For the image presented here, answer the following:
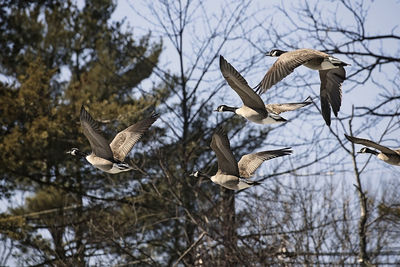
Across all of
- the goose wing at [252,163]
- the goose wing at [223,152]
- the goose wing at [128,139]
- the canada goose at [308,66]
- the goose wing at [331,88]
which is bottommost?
the goose wing at [223,152]

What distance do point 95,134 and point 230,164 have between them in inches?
50.2

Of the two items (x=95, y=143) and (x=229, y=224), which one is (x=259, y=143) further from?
(x=95, y=143)

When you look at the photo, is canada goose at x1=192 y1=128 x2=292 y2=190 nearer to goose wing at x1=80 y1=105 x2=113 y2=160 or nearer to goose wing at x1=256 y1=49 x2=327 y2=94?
goose wing at x1=256 y1=49 x2=327 y2=94

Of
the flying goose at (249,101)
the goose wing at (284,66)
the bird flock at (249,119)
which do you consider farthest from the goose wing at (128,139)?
the goose wing at (284,66)

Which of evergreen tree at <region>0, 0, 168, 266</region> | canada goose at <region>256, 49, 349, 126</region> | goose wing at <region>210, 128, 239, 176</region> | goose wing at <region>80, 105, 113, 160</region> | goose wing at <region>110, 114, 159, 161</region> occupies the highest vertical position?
evergreen tree at <region>0, 0, 168, 266</region>

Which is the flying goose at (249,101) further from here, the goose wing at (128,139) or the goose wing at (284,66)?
the goose wing at (128,139)

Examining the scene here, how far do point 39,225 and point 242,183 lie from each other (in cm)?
1174

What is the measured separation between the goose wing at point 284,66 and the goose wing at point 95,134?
1.50 metres

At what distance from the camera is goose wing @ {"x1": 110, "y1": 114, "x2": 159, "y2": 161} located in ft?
22.9

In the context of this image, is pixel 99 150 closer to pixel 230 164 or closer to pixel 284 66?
pixel 230 164

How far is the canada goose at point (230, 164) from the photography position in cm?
592

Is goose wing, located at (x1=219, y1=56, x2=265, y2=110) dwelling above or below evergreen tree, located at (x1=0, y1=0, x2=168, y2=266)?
below

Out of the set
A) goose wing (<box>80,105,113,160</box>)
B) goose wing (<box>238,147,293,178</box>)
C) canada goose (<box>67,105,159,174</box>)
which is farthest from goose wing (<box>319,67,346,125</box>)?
goose wing (<box>80,105,113,160</box>)

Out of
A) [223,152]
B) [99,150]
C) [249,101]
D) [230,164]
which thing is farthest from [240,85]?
[99,150]
